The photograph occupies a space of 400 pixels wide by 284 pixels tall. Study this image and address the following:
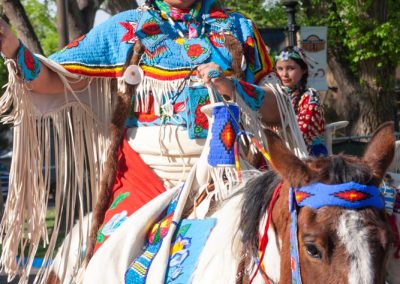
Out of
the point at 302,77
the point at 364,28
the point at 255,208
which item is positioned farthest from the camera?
the point at 364,28

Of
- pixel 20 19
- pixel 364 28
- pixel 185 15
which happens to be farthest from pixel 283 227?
pixel 364 28

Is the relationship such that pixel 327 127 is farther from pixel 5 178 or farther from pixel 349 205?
pixel 5 178

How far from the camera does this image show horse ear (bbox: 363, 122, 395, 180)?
8.84 ft

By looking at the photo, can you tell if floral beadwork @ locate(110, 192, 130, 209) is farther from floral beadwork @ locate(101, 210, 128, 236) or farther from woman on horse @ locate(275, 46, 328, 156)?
woman on horse @ locate(275, 46, 328, 156)

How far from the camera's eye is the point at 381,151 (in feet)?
8.96

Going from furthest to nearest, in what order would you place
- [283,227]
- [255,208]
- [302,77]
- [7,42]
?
1. [302,77]
2. [7,42]
3. [255,208]
4. [283,227]

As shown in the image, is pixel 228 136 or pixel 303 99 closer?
pixel 228 136

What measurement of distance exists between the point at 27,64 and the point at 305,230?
164 cm

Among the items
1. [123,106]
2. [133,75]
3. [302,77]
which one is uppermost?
[133,75]

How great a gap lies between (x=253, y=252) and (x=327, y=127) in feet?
6.88

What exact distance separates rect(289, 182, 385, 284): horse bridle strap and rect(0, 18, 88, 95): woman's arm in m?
1.52

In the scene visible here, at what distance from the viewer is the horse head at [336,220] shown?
8.00ft

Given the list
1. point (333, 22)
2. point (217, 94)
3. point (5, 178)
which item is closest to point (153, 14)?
point (217, 94)

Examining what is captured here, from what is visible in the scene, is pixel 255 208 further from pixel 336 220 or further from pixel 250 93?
pixel 250 93
